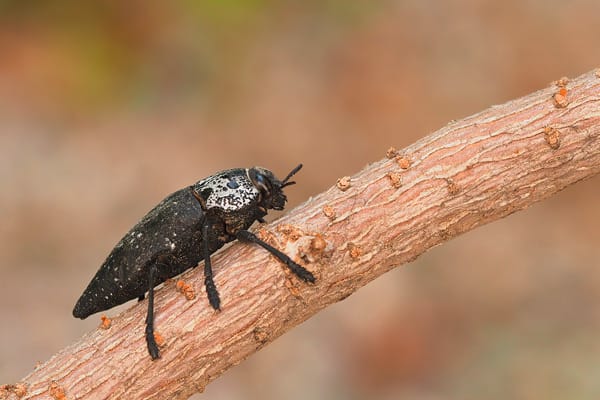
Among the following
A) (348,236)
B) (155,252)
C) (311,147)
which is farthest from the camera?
(311,147)

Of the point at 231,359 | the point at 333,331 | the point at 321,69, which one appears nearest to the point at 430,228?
the point at 231,359

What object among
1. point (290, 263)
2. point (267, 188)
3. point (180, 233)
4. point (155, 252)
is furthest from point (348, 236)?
point (155, 252)

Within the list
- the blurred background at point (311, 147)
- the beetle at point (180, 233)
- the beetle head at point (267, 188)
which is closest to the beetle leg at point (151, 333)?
the beetle at point (180, 233)

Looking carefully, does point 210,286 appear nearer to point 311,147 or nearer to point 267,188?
point 267,188

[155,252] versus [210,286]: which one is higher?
[155,252]

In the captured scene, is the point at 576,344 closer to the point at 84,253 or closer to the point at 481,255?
the point at 481,255

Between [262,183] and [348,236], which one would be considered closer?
[348,236]
